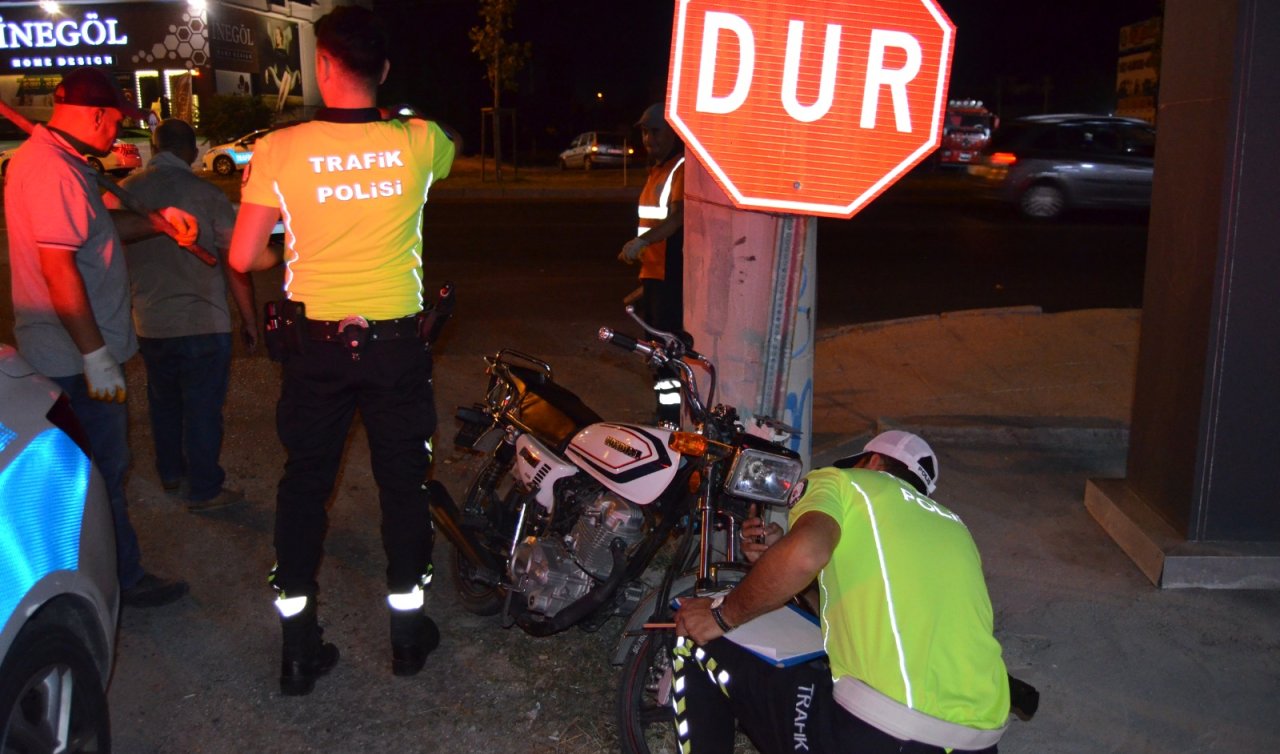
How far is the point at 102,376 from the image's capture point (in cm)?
434

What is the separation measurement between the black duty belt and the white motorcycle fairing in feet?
2.18

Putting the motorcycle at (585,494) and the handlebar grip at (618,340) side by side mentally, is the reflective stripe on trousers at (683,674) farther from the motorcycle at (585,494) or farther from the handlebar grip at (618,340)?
the handlebar grip at (618,340)

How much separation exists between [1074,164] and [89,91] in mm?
15916

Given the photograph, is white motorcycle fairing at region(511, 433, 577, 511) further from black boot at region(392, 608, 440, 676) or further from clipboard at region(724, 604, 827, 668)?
clipboard at region(724, 604, 827, 668)

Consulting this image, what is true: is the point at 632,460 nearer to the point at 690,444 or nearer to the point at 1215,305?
the point at 690,444

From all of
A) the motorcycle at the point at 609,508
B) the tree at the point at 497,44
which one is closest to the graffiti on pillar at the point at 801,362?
the motorcycle at the point at 609,508

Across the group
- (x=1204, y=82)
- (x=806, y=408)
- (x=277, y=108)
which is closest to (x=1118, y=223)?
(x=1204, y=82)

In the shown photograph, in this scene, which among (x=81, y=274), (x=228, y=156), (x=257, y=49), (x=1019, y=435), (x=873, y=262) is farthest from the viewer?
(x=257, y=49)

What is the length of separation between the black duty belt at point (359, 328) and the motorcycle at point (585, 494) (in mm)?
696

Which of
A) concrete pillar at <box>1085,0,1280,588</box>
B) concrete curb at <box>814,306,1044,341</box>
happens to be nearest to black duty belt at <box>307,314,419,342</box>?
concrete pillar at <box>1085,0,1280,588</box>

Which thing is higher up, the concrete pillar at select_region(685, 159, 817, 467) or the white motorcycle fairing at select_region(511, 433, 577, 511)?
the concrete pillar at select_region(685, 159, 817, 467)

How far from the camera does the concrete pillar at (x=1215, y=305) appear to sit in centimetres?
460

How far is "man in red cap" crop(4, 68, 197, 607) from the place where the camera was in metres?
4.30

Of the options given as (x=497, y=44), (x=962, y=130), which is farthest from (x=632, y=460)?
(x=962, y=130)
